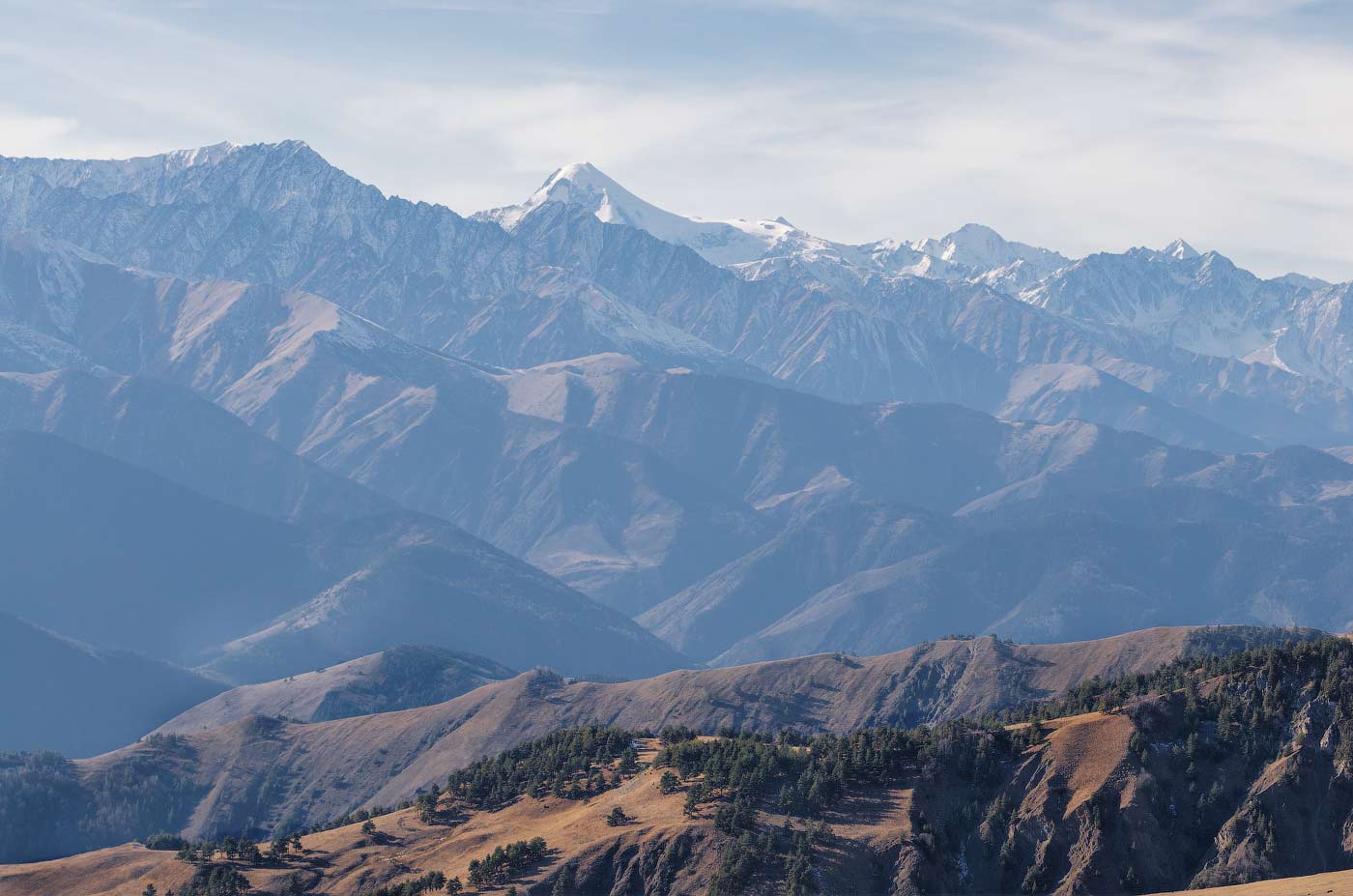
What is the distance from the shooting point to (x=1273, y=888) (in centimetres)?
19450

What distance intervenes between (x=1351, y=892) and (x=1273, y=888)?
13.9 m

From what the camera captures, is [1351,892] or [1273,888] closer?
[1351,892]

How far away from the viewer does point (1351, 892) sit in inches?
7141
